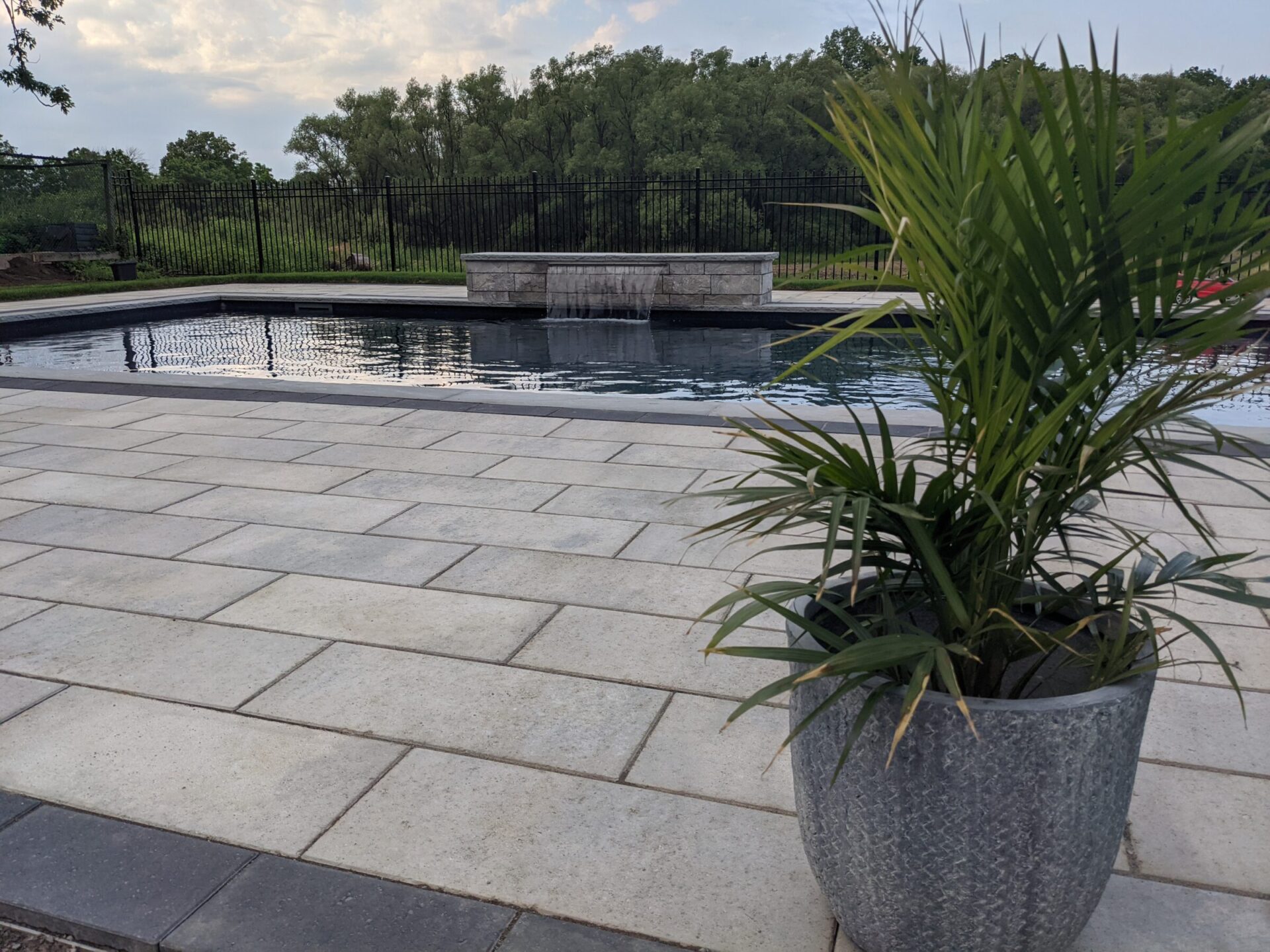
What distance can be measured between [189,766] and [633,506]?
8.92 feet

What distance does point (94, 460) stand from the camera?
20.1ft

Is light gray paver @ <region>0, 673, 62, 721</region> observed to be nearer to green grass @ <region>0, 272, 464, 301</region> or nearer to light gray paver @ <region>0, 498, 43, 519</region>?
light gray paver @ <region>0, 498, 43, 519</region>

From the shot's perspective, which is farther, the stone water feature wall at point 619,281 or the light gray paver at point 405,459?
the stone water feature wall at point 619,281

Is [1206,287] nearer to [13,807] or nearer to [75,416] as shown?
[13,807]

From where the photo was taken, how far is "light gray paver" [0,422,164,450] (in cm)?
657

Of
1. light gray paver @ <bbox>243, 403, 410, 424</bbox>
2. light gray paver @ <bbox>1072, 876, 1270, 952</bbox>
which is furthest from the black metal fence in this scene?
light gray paver @ <bbox>1072, 876, 1270, 952</bbox>

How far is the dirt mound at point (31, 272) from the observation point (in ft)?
61.8

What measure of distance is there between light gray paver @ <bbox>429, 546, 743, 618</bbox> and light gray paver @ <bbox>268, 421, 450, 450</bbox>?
237 centimetres

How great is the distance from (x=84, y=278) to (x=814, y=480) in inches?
869

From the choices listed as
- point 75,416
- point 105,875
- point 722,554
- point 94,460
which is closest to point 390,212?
point 75,416

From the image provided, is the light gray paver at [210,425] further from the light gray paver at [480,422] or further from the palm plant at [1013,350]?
the palm plant at [1013,350]

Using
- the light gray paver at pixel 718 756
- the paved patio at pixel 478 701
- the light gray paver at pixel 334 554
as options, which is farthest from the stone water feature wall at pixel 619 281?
the light gray paver at pixel 718 756

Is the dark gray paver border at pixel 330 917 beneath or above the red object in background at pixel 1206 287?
beneath

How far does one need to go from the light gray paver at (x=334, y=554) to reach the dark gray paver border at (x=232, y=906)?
5.80 ft
